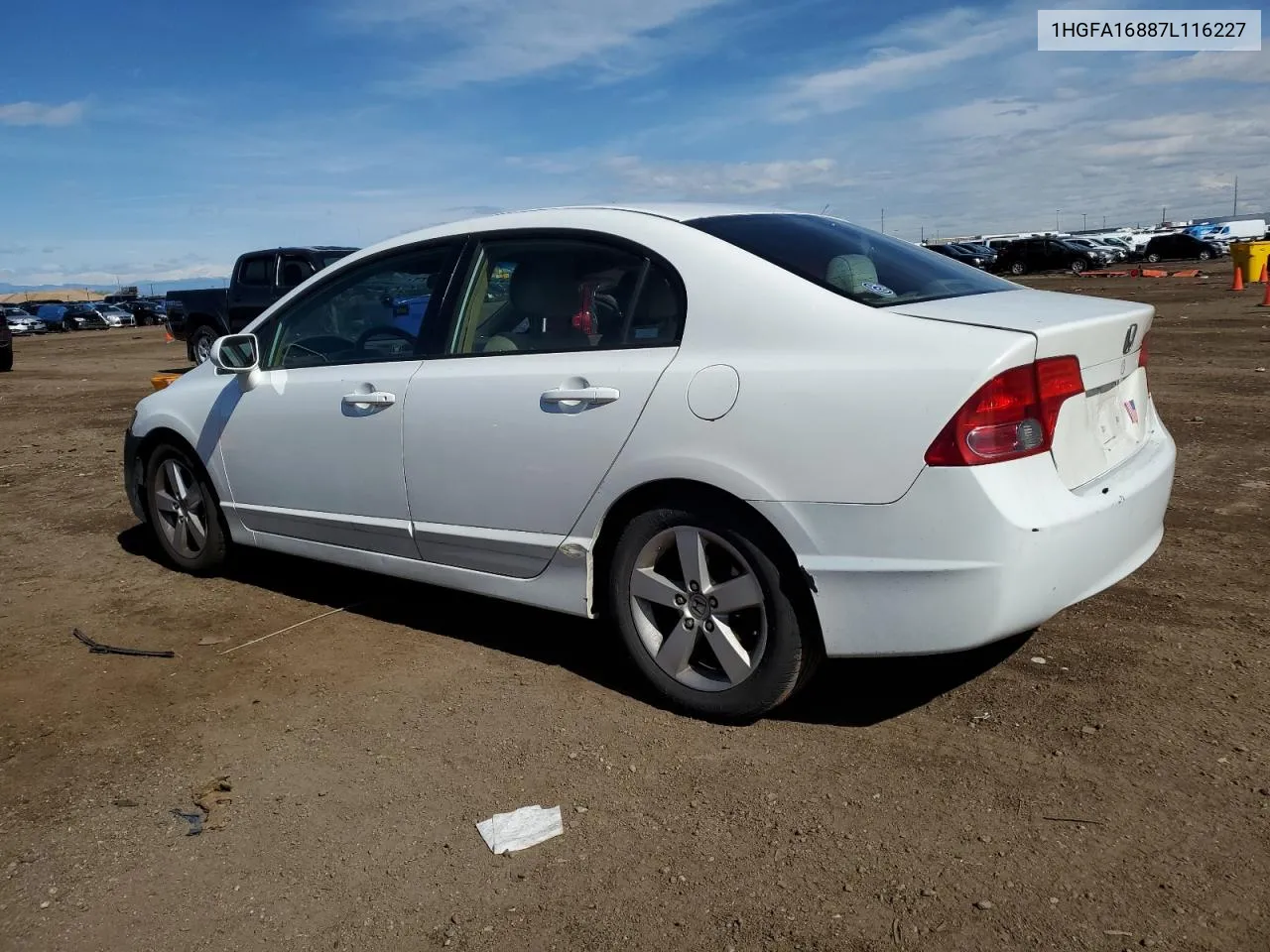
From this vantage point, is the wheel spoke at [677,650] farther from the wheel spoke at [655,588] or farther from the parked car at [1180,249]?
the parked car at [1180,249]

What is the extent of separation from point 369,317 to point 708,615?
6.88 feet

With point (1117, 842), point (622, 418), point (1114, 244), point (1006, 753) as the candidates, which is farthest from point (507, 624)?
point (1114, 244)

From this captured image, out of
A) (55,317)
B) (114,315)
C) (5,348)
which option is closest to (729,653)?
(5,348)

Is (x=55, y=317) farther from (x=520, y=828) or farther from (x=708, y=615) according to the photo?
(x=520, y=828)

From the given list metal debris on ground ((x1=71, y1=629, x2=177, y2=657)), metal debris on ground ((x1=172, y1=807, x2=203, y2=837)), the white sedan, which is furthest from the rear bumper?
metal debris on ground ((x1=71, y1=629, x2=177, y2=657))

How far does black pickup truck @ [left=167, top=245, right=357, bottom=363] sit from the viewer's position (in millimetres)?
16500

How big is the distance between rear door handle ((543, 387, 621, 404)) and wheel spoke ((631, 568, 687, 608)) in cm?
58

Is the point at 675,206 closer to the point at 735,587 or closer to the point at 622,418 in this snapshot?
the point at 622,418

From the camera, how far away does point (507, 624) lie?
462 cm

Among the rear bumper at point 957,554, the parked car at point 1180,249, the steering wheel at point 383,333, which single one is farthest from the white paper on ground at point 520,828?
the parked car at point 1180,249

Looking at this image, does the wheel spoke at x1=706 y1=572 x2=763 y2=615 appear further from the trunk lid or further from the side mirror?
the side mirror

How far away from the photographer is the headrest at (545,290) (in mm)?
3881

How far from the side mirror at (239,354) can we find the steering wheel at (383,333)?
2.05 ft

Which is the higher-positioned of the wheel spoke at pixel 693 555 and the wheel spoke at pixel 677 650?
the wheel spoke at pixel 693 555
